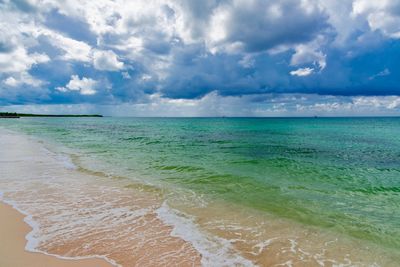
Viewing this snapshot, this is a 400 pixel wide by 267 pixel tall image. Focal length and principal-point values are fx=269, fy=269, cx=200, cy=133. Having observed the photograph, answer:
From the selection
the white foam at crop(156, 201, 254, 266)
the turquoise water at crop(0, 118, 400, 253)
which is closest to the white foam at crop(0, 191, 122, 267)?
the white foam at crop(156, 201, 254, 266)

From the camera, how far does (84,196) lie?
36.8 feet

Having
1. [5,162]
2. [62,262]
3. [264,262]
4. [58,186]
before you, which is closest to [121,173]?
[58,186]

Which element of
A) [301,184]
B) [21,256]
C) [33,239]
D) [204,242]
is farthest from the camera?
[301,184]

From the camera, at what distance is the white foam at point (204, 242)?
634cm

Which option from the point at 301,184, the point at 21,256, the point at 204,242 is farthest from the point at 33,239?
the point at 301,184

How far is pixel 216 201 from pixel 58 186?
7570 millimetres

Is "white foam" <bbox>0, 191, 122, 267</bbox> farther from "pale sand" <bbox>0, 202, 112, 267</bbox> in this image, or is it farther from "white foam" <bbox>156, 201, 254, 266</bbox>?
"white foam" <bbox>156, 201, 254, 266</bbox>

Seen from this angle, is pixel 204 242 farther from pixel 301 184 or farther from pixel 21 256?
pixel 301 184

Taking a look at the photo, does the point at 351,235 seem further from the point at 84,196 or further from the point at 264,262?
the point at 84,196

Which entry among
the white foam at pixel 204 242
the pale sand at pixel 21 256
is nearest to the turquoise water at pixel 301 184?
the white foam at pixel 204 242

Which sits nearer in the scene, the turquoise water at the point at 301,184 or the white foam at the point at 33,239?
the white foam at the point at 33,239

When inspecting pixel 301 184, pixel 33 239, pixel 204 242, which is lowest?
pixel 301 184

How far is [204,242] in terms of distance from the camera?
24.0 ft

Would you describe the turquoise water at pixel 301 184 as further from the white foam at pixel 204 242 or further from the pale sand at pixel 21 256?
the pale sand at pixel 21 256
